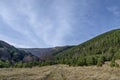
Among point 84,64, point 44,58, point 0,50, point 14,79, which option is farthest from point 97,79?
point 0,50

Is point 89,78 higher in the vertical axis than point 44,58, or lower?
lower

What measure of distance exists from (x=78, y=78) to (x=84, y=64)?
3736 cm

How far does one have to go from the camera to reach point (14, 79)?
38719 mm

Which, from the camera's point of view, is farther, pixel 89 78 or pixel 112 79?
pixel 89 78

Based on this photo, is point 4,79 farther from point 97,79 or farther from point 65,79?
point 97,79

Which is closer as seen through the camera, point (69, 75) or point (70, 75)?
point (70, 75)

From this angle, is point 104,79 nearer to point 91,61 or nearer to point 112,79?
point 112,79

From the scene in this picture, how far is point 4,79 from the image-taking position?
38.6 meters

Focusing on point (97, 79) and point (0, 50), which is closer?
point (97, 79)

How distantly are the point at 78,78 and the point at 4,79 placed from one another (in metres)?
11.3

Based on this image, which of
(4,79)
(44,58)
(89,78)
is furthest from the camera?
(44,58)

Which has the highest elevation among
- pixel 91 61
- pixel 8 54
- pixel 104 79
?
pixel 8 54

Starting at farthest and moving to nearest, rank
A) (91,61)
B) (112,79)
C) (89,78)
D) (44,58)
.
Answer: (44,58)
(91,61)
(89,78)
(112,79)

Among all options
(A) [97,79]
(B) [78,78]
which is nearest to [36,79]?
(B) [78,78]
